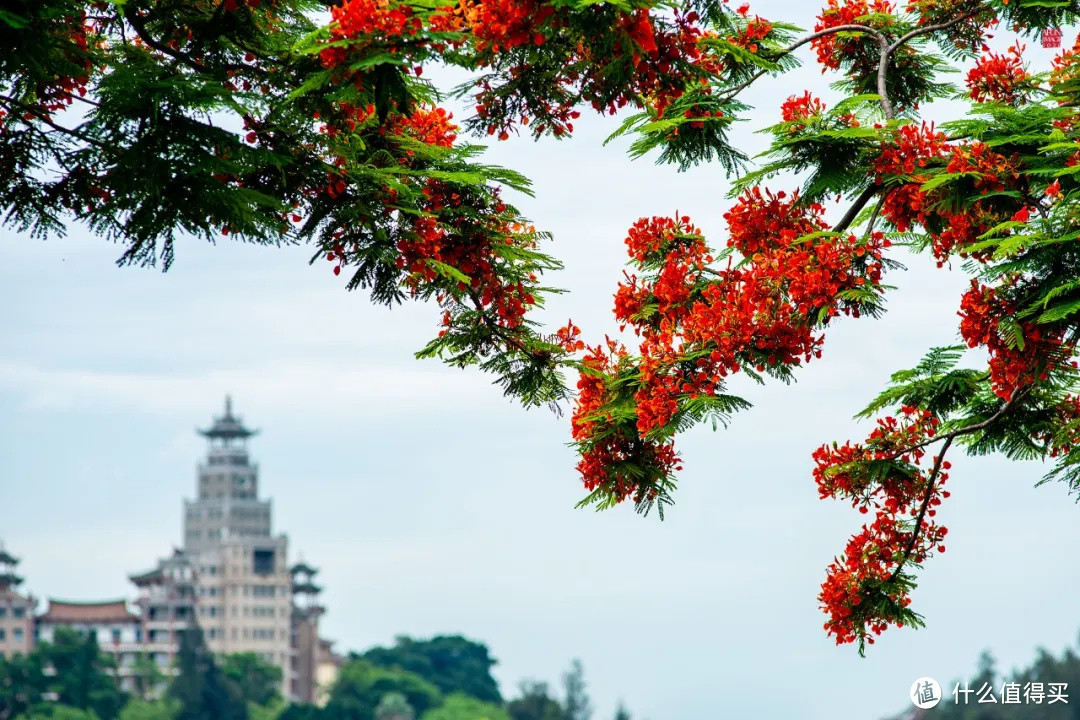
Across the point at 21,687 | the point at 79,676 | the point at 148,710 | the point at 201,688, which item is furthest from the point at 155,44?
the point at 201,688

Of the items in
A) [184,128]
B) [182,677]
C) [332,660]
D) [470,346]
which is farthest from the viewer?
[332,660]

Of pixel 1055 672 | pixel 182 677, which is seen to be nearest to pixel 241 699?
pixel 182 677

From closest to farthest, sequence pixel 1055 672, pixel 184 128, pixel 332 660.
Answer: pixel 184 128
pixel 1055 672
pixel 332 660

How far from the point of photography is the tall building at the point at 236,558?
71.2m

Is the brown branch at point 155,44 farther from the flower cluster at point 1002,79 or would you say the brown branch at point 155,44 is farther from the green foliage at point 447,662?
the green foliage at point 447,662

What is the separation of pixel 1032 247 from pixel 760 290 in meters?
1.40

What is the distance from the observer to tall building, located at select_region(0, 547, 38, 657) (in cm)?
6512

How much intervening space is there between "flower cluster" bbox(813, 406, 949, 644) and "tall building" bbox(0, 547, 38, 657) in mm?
62811

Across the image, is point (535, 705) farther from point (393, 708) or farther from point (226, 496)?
point (226, 496)

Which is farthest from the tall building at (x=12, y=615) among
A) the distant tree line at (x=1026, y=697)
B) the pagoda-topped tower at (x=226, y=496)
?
the distant tree line at (x=1026, y=697)

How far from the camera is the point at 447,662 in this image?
76125 mm

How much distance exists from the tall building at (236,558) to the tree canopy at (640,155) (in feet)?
211

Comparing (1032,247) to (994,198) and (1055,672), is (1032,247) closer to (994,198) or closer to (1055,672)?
(994,198)

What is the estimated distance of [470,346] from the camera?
26.3 feet
